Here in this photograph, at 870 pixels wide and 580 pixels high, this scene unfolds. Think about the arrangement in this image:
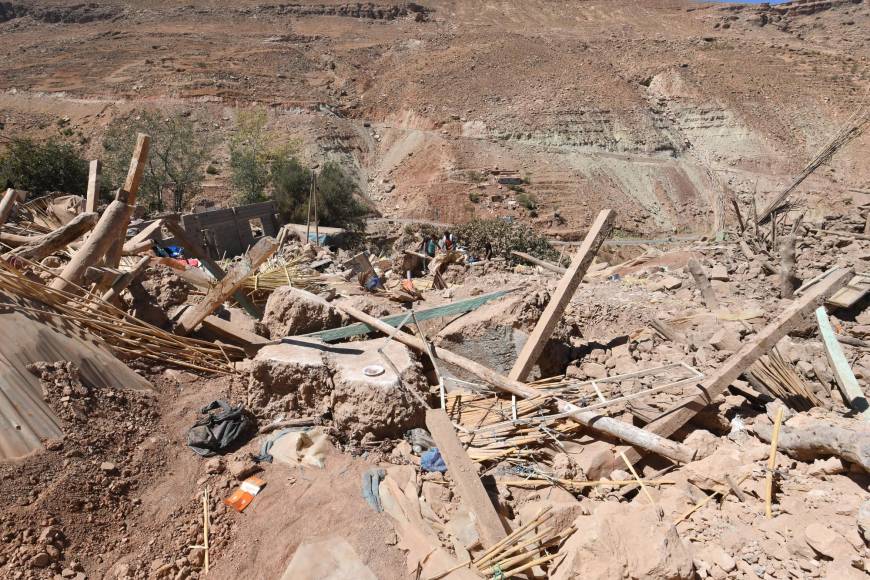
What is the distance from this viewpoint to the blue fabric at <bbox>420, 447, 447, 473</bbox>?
3.43 meters

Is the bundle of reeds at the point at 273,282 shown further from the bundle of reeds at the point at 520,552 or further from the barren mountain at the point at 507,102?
the barren mountain at the point at 507,102

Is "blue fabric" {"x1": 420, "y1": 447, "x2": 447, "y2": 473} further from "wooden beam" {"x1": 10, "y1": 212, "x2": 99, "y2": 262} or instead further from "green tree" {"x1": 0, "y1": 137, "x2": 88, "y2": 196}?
"green tree" {"x1": 0, "y1": 137, "x2": 88, "y2": 196}

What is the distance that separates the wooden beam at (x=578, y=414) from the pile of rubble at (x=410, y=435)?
0.02m

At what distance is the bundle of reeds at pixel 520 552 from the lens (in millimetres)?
2580

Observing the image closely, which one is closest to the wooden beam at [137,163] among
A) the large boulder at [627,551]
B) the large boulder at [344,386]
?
the large boulder at [344,386]

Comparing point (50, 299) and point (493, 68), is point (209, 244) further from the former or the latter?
point (493, 68)

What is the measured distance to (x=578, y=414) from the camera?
3.67m

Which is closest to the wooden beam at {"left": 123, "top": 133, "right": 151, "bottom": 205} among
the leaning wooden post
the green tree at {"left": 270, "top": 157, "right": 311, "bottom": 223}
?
the leaning wooden post

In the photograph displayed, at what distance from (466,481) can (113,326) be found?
3298 mm

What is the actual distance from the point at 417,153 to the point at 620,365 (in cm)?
2869

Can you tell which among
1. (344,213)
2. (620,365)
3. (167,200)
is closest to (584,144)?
(344,213)

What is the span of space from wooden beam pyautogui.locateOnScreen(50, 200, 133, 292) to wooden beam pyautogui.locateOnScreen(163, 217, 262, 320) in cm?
51

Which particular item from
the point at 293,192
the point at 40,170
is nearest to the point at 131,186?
the point at 293,192

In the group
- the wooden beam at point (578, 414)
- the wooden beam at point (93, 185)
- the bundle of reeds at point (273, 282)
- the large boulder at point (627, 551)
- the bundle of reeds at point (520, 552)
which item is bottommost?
the bundle of reeds at point (273, 282)
